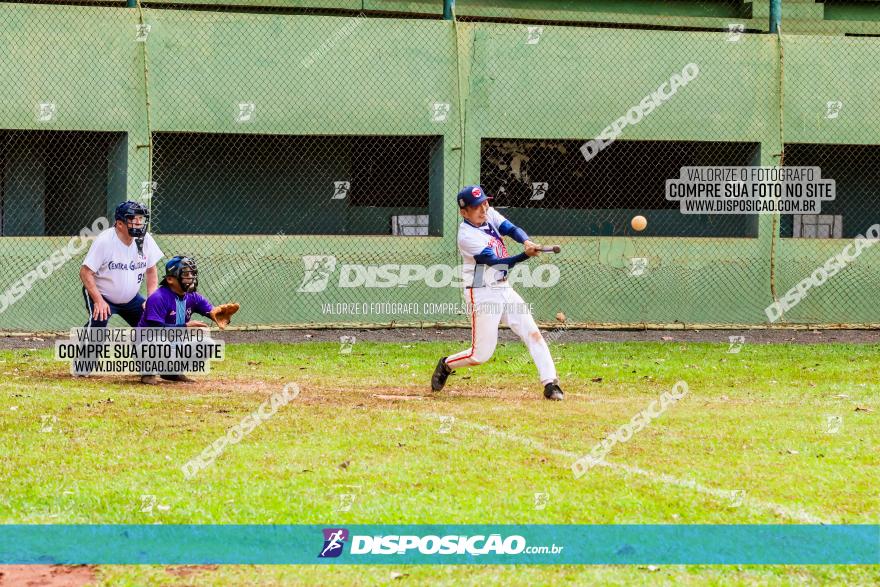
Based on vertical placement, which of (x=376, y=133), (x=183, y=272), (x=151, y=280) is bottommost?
(x=151, y=280)

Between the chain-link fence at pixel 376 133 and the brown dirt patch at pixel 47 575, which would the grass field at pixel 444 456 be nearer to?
the brown dirt patch at pixel 47 575

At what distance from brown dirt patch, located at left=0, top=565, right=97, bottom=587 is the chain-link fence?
1217 centimetres

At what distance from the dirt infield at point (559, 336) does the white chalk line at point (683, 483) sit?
7932 mm

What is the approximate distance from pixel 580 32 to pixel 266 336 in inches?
264

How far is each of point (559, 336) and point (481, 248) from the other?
665 cm

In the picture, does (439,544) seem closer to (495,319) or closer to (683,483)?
(683,483)

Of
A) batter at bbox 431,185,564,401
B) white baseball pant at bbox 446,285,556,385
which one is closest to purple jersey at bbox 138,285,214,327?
batter at bbox 431,185,564,401

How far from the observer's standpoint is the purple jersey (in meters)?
11.6

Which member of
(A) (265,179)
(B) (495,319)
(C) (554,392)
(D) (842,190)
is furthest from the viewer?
(D) (842,190)

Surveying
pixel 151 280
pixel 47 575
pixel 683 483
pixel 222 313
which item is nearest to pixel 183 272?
pixel 222 313

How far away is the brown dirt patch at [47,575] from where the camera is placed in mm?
5023

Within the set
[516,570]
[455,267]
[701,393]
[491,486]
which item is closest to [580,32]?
[455,267]

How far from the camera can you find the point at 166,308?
1171cm

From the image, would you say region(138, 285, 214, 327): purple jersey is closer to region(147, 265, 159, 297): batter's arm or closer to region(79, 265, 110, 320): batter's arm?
region(79, 265, 110, 320): batter's arm
